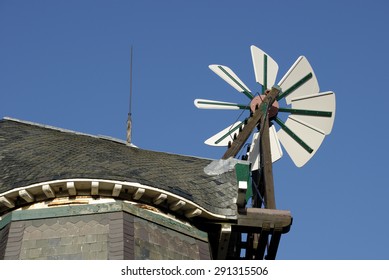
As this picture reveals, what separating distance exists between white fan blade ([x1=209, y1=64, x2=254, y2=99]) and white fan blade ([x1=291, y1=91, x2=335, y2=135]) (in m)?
1.47

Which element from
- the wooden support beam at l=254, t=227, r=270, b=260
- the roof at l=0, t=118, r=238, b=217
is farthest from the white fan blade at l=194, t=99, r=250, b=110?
the wooden support beam at l=254, t=227, r=270, b=260

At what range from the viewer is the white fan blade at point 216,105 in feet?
107

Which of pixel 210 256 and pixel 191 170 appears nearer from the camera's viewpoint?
pixel 210 256

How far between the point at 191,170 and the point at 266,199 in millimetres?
2026

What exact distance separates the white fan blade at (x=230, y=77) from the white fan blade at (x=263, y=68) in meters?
0.48

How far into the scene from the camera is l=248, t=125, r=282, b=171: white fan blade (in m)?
31.6

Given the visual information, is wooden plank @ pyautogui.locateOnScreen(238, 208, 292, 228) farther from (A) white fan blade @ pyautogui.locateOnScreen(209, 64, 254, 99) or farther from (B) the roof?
(A) white fan blade @ pyautogui.locateOnScreen(209, 64, 254, 99)

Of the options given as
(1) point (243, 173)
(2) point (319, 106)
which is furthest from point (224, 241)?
(2) point (319, 106)

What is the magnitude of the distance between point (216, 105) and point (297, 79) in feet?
7.85

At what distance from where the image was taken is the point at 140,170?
87.0ft

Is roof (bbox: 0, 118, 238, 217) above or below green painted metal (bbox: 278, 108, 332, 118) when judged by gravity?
below
